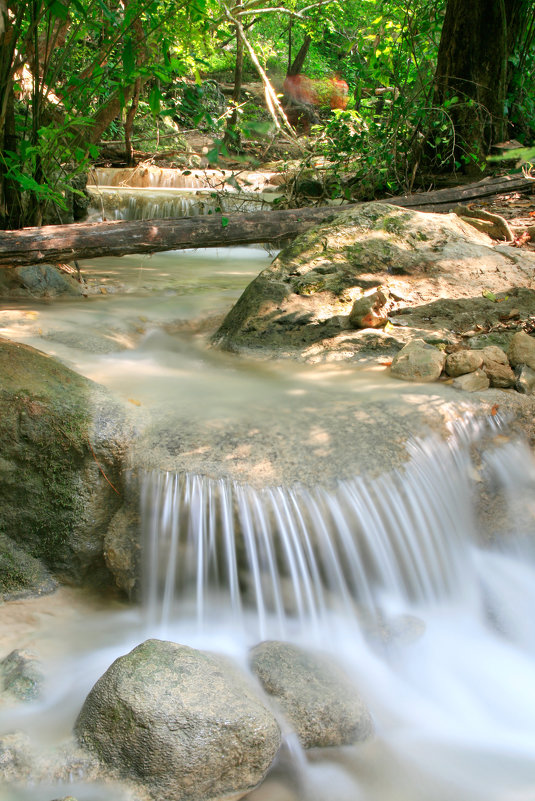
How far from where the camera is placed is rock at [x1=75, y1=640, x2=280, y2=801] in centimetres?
228

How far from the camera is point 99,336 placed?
498cm

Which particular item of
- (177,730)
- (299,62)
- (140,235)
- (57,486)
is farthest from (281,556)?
(299,62)

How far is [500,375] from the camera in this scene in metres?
4.17

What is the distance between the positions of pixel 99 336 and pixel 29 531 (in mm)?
1928

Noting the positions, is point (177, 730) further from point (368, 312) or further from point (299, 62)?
point (299, 62)

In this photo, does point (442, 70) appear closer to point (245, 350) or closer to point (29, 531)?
point (245, 350)

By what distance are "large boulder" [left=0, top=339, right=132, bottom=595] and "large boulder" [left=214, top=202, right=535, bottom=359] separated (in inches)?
73.1

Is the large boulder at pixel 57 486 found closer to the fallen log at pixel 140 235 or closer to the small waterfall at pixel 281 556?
the small waterfall at pixel 281 556

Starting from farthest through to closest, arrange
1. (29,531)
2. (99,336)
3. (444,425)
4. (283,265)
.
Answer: (283,265), (99,336), (444,425), (29,531)

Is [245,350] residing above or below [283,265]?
below

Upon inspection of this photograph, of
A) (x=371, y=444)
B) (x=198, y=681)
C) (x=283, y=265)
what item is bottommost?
(x=198, y=681)

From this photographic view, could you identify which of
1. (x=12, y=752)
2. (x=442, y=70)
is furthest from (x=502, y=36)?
(x=12, y=752)

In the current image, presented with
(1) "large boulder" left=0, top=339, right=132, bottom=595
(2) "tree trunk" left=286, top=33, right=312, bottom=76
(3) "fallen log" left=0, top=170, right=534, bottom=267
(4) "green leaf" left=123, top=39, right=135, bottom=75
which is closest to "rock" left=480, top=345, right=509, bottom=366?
(3) "fallen log" left=0, top=170, right=534, bottom=267

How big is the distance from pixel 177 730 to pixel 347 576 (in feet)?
4.06
